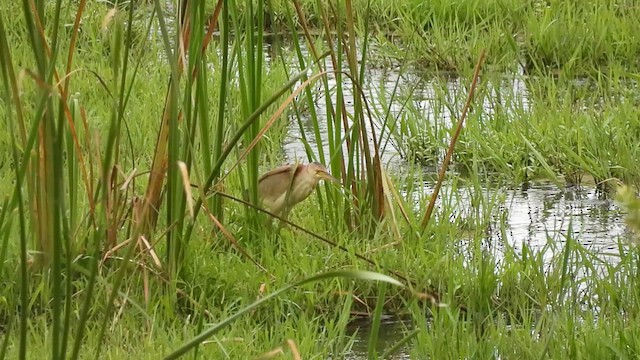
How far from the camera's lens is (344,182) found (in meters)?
2.92

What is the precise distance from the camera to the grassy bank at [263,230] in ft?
6.73

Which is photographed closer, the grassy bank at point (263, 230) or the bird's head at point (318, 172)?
the grassy bank at point (263, 230)

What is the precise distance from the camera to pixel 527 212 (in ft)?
10.7

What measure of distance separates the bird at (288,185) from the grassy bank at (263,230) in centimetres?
5

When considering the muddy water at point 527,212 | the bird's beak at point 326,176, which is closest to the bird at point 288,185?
the bird's beak at point 326,176

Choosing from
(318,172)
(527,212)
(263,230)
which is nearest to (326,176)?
(318,172)

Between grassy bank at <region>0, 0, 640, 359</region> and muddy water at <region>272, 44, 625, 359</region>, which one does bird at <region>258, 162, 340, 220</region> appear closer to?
grassy bank at <region>0, 0, 640, 359</region>

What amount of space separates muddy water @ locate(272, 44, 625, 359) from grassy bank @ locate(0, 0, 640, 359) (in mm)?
34

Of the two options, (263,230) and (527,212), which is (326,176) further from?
(527,212)

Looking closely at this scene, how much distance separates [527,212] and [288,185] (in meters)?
0.79

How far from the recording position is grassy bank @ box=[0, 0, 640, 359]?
6.73ft

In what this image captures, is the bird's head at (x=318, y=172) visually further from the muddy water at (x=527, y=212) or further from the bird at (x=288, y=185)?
the muddy water at (x=527, y=212)

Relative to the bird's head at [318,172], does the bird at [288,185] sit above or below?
below

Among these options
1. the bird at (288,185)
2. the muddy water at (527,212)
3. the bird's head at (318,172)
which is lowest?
the muddy water at (527,212)
